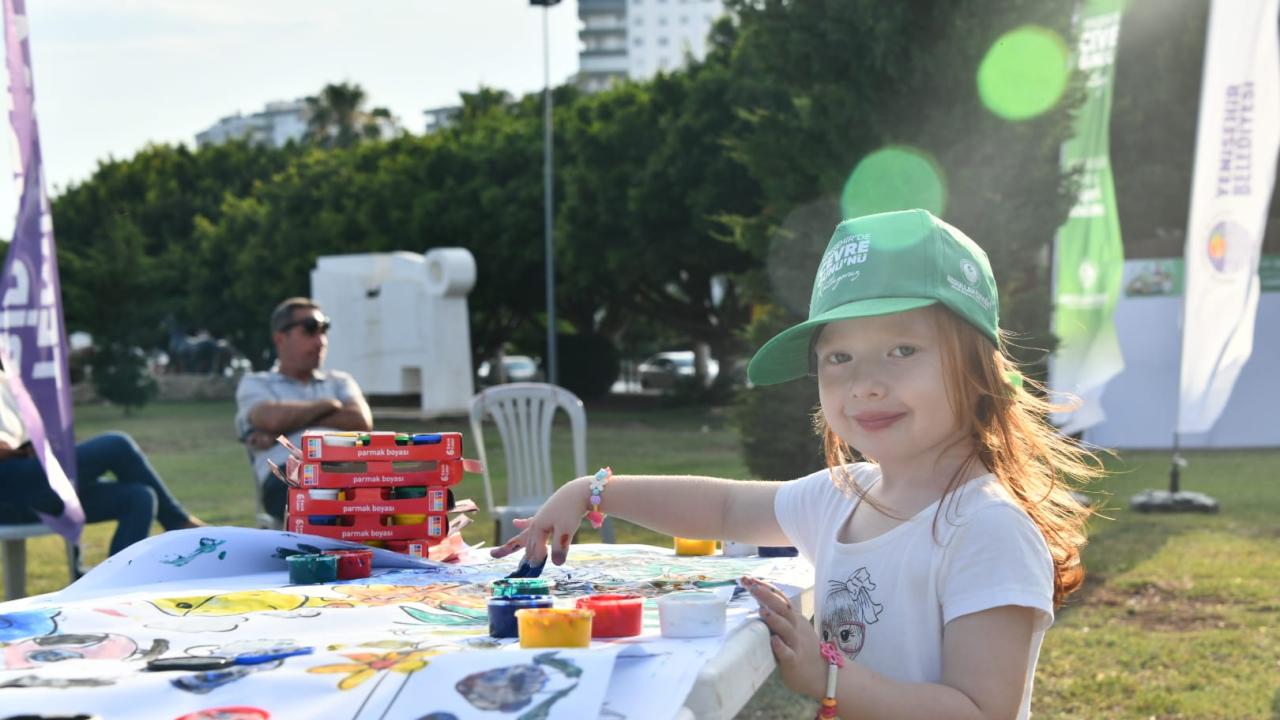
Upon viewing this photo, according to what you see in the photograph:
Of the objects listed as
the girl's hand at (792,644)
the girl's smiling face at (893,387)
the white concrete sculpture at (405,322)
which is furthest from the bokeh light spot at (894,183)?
the white concrete sculpture at (405,322)

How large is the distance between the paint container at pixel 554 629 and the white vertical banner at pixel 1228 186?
9.15 m

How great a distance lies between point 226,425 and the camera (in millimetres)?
24969

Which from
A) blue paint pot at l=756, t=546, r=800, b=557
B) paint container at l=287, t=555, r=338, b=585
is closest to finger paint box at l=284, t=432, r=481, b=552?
paint container at l=287, t=555, r=338, b=585

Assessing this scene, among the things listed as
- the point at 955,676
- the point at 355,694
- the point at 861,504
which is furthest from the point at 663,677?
the point at 861,504

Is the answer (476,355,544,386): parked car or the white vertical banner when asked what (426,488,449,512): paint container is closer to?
the white vertical banner

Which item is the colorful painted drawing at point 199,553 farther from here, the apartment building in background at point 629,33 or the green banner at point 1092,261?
the apartment building in background at point 629,33

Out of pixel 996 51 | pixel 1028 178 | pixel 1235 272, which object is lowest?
pixel 1235 272

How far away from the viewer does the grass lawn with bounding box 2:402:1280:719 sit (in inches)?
203

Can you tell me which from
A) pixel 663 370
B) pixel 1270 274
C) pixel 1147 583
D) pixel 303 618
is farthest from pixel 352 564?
pixel 663 370

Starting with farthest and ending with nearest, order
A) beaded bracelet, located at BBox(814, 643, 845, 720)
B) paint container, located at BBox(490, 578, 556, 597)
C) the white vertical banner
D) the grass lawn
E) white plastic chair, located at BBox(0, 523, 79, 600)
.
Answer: the white vertical banner < white plastic chair, located at BBox(0, 523, 79, 600) < the grass lawn < paint container, located at BBox(490, 578, 556, 597) < beaded bracelet, located at BBox(814, 643, 845, 720)

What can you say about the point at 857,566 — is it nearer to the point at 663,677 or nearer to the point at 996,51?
the point at 663,677

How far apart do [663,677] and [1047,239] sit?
7.45m

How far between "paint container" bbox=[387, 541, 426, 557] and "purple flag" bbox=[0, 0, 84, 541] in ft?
5.50

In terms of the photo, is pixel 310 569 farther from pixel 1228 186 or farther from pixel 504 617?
pixel 1228 186
